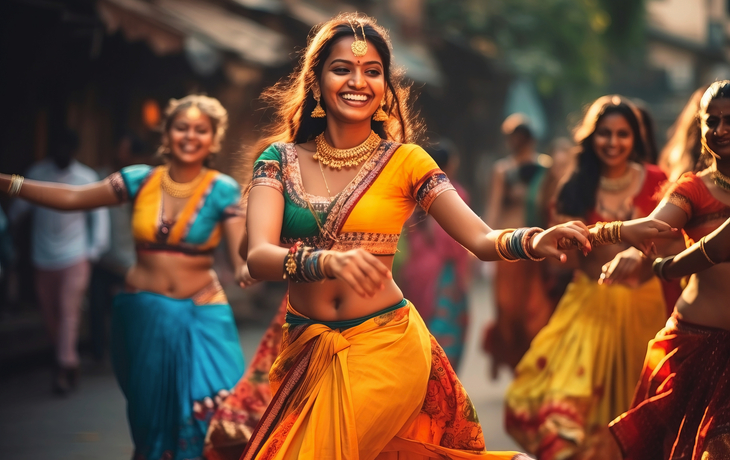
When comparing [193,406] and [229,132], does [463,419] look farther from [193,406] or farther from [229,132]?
[229,132]

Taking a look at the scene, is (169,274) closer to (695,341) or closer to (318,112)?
(318,112)

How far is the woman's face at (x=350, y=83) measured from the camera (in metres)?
3.54

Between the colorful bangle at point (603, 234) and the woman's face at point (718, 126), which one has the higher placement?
the woman's face at point (718, 126)

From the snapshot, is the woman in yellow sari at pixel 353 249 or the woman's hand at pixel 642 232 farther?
the woman's hand at pixel 642 232

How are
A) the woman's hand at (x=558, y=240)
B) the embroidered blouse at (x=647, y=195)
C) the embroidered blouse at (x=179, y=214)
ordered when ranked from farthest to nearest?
the embroidered blouse at (x=647, y=195)
the embroidered blouse at (x=179, y=214)
the woman's hand at (x=558, y=240)

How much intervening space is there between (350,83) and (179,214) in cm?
218

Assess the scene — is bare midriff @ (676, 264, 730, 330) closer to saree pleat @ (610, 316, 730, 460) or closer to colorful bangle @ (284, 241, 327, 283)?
saree pleat @ (610, 316, 730, 460)

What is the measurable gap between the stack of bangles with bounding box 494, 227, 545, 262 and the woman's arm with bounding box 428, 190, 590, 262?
0.07ft

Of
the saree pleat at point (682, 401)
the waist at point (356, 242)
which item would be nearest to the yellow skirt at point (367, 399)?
the waist at point (356, 242)

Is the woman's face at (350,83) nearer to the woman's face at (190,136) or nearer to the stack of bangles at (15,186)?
the stack of bangles at (15,186)

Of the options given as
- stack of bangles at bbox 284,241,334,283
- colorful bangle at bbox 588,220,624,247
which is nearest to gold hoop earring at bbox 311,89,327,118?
stack of bangles at bbox 284,241,334,283

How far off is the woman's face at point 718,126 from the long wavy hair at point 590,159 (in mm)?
1807

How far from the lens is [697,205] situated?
4.12 m

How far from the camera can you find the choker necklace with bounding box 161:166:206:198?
18.1 ft
